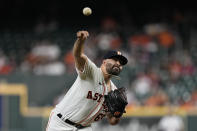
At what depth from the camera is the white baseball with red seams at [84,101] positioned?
5.19 m

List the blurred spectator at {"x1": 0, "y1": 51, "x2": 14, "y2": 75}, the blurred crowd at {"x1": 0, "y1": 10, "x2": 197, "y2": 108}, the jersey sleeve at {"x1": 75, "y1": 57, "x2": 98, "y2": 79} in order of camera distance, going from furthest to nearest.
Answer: the blurred spectator at {"x1": 0, "y1": 51, "x2": 14, "y2": 75}, the blurred crowd at {"x1": 0, "y1": 10, "x2": 197, "y2": 108}, the jersey sleeve at {"x1": 75, "y1": 57, "x2": 98, "y2": 79}

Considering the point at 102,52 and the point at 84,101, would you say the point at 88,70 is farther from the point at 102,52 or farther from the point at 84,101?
the point at 102,52

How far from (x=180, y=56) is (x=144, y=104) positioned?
210 centimetres

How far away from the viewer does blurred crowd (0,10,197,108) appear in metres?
11.5

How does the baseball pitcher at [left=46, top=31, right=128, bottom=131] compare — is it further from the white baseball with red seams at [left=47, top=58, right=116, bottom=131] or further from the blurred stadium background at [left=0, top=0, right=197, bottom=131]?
the blurred stadium background at [left=0, top=0, right=197, bottom=131]

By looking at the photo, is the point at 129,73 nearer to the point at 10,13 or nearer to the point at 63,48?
the point at 63,48

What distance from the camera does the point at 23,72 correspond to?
12.5 m

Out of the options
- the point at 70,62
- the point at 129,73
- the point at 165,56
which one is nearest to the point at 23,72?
the point at 70,62

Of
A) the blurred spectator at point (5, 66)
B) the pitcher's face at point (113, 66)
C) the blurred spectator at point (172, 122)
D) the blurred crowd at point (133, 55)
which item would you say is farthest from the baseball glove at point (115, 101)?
the blurred spectator at point (5, 66)

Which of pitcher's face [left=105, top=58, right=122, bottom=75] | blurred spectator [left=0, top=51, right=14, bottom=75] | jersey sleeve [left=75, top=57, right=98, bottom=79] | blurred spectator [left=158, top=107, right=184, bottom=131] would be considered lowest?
jersey sleeve [left=75, top=57, right=98, bottom=79]

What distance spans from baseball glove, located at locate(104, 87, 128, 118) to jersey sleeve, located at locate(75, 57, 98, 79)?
0.36 metres

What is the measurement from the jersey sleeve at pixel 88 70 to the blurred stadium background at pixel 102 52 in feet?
Result: 18.4

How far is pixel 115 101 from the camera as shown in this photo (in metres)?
5.35

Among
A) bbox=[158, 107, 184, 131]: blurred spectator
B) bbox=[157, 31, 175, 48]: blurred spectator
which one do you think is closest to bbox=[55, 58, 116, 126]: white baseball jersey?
bbox=[158, 107, 184, 131]: blurred spectator
